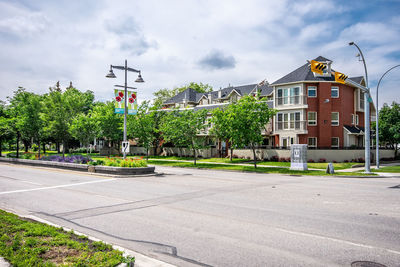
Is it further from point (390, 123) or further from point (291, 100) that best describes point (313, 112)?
point (390, 123)

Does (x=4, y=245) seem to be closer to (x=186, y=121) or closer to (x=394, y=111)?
(x=186, y=121)

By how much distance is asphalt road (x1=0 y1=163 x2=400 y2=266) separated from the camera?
527 centimetres

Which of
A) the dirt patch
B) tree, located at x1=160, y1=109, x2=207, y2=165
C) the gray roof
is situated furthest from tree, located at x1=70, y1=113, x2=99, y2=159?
the dirt patch

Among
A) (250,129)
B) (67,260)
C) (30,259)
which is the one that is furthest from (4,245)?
(250,129)

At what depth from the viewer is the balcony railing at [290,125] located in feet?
112

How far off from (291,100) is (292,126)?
3.30 m

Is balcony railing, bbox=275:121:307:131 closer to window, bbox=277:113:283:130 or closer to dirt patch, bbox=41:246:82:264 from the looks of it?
window, bbox=277:113:283:130

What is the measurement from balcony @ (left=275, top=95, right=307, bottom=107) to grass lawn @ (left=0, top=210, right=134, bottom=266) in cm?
3283

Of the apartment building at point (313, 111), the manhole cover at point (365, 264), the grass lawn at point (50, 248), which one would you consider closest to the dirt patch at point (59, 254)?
the grass lawn at point (50, 248)

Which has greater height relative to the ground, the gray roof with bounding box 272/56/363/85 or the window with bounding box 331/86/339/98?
the gray roof with bounding box 272/56/363/85

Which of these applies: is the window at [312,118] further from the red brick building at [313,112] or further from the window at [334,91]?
the window at [334,91]

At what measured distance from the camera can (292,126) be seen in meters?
35.0

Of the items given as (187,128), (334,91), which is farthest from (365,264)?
(334,91)

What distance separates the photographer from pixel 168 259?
505cm
